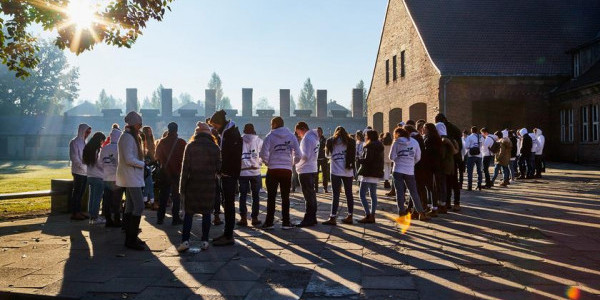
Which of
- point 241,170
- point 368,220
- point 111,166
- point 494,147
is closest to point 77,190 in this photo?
point 111,166

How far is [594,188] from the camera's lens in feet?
42.5

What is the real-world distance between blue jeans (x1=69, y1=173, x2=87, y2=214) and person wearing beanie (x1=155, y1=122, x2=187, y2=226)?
171 centimetres

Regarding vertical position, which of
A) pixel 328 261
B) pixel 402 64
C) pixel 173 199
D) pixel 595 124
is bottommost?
pixel 328 261

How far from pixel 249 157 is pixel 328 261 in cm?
314

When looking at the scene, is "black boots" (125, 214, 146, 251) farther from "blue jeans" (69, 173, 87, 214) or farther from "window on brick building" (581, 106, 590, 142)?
"window on brick building" (581, 106, 590, 142)

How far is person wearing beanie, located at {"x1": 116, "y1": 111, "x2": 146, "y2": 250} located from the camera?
6348mm

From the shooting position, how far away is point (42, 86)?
2504 inches

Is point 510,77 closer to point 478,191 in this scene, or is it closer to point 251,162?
point 478,191

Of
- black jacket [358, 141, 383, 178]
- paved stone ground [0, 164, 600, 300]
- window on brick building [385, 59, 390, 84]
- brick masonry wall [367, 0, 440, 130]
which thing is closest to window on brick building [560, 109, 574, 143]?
brick masonry wall [367, 0, 440, 130]

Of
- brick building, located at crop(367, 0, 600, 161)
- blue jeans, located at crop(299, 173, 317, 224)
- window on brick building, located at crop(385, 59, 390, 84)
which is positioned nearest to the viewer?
blue jeans, located at crop(299, 173, 317, 224)

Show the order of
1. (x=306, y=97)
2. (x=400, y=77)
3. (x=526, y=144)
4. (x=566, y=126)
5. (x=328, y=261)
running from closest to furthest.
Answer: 1. (x=328, y=261)
2. (x=526, y=144)
3. (x=566, y=126)
4. (x=400, y=77)
5. (x=306, y=97)

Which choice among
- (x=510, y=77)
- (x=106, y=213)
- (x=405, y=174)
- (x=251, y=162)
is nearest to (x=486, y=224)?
(x=405, y=174)

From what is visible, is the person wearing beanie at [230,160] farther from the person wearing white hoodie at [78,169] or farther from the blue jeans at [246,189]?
the person wearing white hoodie at [78,169]

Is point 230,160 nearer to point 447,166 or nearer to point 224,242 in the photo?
point 224,242
